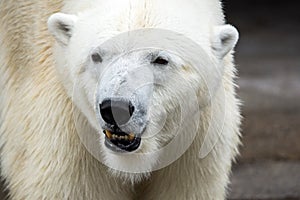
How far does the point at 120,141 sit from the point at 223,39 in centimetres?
52

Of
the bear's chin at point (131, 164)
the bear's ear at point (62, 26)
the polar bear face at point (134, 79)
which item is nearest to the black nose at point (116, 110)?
the polar bear face at point (134, 79)

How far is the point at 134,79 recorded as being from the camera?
2.99 m

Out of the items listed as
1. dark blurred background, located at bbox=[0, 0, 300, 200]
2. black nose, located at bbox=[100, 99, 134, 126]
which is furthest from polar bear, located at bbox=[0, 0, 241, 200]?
dark blurred background, located at bbox=[0, 0, 300, 200]

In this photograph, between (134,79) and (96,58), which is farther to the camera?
(96,58)

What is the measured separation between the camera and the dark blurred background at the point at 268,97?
5340mm

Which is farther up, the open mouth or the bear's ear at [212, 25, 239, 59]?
the bear's ear at [212, 25, 239, 59]

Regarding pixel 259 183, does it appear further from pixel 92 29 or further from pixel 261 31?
pixel 261 31

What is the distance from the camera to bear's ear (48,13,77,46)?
325 cm

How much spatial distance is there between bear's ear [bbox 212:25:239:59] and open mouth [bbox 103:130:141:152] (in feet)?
1.42

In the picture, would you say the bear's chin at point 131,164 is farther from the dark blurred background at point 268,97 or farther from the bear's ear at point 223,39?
the dark blurred background at point 268,97

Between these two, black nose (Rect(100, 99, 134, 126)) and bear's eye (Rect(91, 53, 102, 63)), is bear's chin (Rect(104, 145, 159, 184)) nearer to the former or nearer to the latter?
black nose (Rect(100, 99, 134, 126))

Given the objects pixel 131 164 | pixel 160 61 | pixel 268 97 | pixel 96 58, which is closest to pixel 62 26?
pixel 96 58

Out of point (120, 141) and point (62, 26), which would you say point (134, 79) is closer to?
point (120, 141)

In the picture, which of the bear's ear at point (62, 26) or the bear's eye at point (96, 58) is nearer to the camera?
the bear's eye at point (96, 58)
